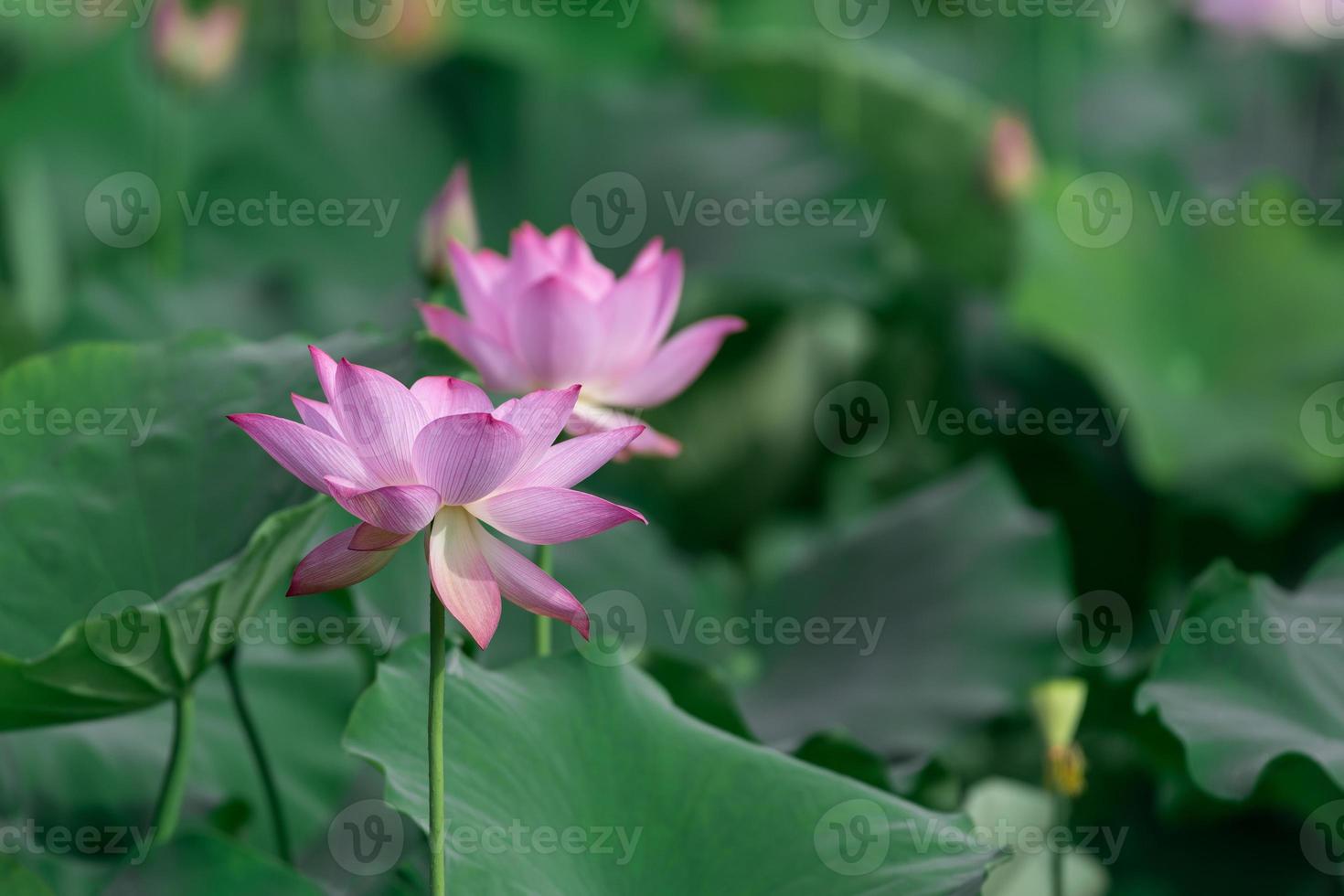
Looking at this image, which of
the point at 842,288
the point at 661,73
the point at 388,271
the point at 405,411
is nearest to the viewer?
the point at 405,411

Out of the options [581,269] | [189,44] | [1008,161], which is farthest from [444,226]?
[1008,161]

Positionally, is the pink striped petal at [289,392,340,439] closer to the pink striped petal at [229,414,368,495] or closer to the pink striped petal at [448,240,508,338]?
the pink striped petal at [229,414,368,495]

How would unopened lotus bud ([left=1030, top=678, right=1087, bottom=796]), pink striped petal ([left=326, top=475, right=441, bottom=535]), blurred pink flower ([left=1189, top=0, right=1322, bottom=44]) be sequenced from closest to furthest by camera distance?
1. pink striped petal ([left=326, top=475, right=441, bottom=535])
2. unopened lotus bud ([left=1030, top=678, right=1087, bottom=796])
3. blurred pink flower ([left=1189, top=0, right=1322, bottom=44])

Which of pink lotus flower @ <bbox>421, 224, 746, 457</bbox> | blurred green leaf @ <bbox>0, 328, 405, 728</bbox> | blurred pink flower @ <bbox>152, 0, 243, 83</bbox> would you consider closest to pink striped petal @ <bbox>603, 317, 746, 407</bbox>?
pink lotus flower @ <bbox>421, 224, 746, 457</bbox>

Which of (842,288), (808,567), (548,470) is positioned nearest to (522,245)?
(548,470)

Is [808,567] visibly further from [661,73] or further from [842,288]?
[661,73]

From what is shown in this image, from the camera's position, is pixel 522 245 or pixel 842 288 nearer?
pixel 522 245
